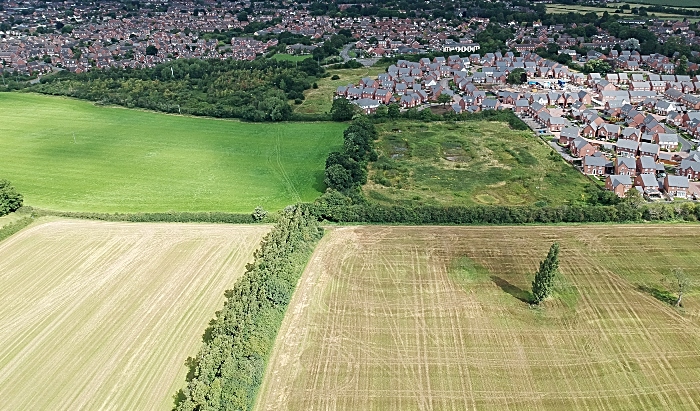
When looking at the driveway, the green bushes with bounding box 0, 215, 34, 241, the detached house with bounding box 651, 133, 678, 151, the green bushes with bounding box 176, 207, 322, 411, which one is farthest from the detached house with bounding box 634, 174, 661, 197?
the green bushes with bounding box 0, 215, 34, 241

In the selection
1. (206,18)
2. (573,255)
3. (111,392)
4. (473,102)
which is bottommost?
(111,392)

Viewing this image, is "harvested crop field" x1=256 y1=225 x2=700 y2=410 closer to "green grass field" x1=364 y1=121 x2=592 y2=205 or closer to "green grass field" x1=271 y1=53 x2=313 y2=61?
"green grass field" x1=364 y1=121 x2=592 y2=205

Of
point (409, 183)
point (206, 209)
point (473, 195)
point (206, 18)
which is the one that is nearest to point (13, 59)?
point (206, 18)

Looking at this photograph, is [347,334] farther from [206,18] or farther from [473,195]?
[206,18]

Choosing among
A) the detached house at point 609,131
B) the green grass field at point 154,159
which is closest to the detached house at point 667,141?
the detached house at point 609,131

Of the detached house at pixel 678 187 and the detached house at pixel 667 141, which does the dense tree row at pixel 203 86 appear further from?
the detached house at pixel 678 187

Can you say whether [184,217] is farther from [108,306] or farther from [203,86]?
[203,86]
